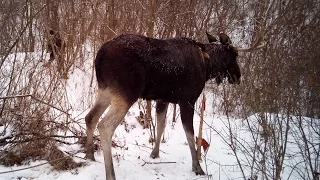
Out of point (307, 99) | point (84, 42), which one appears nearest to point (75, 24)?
point (84, 42)

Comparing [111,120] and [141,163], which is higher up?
[111,120]

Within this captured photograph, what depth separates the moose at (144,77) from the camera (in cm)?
443

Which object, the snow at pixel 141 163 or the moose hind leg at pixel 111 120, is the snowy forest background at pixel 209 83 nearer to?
the snow at pixel 141 163

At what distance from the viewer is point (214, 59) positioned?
18.7 ft

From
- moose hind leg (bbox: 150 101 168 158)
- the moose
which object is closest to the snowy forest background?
the moose

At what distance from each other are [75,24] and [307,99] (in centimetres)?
887

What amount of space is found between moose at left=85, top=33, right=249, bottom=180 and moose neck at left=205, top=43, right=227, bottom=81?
2 centimetres

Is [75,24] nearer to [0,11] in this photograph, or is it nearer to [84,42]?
[84,42]

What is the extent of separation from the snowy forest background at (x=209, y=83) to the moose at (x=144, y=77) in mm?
629

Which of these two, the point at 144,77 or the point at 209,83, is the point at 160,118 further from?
the point at 209,83

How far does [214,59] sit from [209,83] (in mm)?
1262

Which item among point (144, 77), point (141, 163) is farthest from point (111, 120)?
point (141, 163)

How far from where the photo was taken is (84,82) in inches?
424

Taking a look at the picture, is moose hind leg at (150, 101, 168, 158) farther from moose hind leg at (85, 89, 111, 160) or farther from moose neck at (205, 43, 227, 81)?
moose hind leg at (85, 89, 111, 160)
